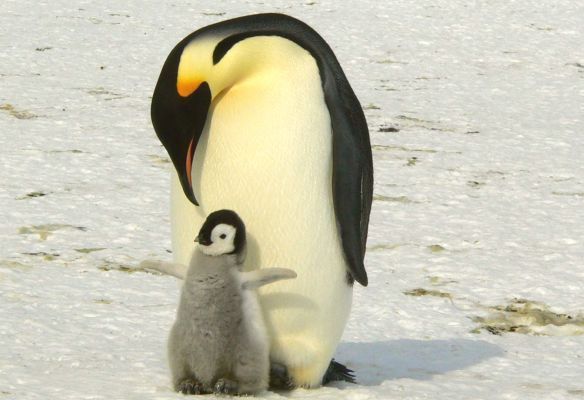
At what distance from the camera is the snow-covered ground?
4.61 meters

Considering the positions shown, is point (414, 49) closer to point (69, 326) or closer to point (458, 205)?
point (458, 205)

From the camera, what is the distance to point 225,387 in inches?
149

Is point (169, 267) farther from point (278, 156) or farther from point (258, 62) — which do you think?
point (258, 62)

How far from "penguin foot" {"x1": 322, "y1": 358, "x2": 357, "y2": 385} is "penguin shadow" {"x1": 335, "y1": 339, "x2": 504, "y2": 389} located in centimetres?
3

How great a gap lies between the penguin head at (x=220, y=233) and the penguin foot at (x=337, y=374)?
71 cm

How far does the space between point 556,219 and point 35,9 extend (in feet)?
23.6

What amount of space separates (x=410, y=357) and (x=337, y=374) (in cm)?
52

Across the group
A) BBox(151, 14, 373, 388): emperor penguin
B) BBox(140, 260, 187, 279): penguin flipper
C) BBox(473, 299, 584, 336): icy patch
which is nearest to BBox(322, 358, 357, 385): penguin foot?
BBox(151, 14, 373, 388): emperor penguin

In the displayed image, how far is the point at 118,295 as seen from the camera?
537cm

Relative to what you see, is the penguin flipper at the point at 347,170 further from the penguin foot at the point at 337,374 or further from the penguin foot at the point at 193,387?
the penguin foot at the point at 193,387

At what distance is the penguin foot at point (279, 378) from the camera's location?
160 inches

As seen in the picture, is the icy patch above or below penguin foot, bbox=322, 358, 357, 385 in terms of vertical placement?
below

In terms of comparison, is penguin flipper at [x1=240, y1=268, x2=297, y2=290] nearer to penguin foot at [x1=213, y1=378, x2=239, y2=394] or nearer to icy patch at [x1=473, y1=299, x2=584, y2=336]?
penguin foot at [x1=213, y1=378, x2=239, y2=394]

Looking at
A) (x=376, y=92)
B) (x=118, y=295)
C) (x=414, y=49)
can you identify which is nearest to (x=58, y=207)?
(x=118, y=295)
